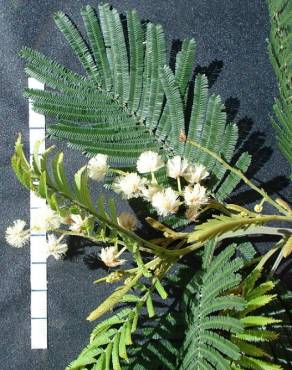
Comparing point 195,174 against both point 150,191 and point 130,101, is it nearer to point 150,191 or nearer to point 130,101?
point 150,191

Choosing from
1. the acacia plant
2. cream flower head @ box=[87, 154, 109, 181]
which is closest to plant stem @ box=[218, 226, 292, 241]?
the acacia plant

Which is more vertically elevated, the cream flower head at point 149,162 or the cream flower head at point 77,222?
the cream flower head at point 149,162

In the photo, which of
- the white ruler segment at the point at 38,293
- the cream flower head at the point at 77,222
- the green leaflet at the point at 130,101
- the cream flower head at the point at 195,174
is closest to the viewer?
the cream flower head at the point at 77,222

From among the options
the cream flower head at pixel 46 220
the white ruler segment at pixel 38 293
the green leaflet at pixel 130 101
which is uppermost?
the green leaflet at pixel 130 101

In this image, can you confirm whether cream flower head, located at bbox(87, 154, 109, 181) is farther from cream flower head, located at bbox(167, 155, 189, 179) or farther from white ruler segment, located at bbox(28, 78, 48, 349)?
white ruler segment, located at bbox(28, 78, 48, 349)

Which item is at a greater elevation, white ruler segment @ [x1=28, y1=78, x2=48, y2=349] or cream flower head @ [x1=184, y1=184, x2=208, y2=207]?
cream flower head @ [x1=184, y1=184, x2=208, y2=207]

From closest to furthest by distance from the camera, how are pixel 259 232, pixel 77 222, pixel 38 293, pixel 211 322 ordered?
pixel 77 222 < pixel 211 322 < pixel 259 232 < pixel 38 293

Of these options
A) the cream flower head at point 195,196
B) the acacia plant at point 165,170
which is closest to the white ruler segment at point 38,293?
the acacia plant at point 165,170

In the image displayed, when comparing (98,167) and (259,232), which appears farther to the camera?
(259,232)

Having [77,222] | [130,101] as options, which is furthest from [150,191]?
[130,101]

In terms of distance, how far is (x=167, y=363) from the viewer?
120 cm

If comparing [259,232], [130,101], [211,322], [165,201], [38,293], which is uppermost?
[130,101]

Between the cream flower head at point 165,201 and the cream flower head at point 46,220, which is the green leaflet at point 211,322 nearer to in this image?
the cream flower head at point 165,201

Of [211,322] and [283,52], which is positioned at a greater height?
[283,52]
